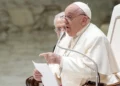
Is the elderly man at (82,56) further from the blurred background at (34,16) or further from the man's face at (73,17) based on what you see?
the blurred background at (34,16)

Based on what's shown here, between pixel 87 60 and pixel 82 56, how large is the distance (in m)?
0.07

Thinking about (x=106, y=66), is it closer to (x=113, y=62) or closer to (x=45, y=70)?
(x=113, y=62)

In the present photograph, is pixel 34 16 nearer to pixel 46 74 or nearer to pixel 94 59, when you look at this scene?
pixel 46 74

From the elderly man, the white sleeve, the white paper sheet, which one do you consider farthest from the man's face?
the white paper sheet

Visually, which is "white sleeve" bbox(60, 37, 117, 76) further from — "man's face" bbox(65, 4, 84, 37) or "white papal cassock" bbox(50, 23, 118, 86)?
"man's face" bbox(65, 4, 84, 37)

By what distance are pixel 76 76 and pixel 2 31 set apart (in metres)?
5.98

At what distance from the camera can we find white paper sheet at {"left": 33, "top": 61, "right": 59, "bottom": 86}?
2.28 metres

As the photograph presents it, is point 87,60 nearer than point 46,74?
Yes

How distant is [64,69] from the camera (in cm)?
224

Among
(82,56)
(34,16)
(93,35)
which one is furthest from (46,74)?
(34,16)

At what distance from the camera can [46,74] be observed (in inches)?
91.4

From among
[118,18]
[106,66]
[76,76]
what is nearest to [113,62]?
[106,66]

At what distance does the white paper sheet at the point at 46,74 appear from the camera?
2279 mm

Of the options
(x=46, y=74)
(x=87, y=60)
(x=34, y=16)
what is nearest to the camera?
(x=87, y=60)
